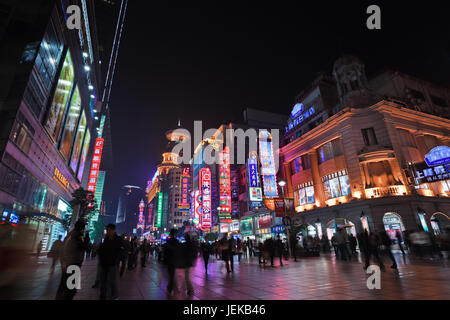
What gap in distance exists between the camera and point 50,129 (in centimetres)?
3030

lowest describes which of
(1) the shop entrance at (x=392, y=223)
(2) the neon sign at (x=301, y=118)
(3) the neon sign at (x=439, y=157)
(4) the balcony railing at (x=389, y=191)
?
(1) the shop entrance at (x=392, y=223)

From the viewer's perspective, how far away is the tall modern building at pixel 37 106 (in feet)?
69.2

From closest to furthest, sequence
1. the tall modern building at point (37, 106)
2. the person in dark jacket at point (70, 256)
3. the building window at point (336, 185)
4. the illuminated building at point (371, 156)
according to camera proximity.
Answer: the person in dark jacket at point (70, 256)
the tall modern building at point (37, 106)
the illuminated building at point (371, 156)
the building window at point (336, 185)

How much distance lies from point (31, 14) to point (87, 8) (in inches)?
853

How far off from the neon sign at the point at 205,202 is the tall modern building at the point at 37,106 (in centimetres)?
2785

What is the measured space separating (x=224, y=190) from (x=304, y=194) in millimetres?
19385

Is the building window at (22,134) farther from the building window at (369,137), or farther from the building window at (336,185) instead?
the building window at (369,137)

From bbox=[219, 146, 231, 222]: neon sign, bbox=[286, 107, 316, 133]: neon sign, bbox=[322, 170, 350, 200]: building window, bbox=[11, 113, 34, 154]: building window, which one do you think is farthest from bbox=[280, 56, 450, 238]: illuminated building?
bbox=[11, 113, 34, 154]: building window

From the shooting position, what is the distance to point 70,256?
5551mm

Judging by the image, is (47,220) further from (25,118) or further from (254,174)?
(254,174)

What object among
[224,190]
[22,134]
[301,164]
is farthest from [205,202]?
[22,134]

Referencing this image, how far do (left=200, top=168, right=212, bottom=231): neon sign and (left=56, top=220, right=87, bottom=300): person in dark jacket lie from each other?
50483mm

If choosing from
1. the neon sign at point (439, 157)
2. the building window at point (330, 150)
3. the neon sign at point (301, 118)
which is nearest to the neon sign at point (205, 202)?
A: the neon sign at point (301, 118)
